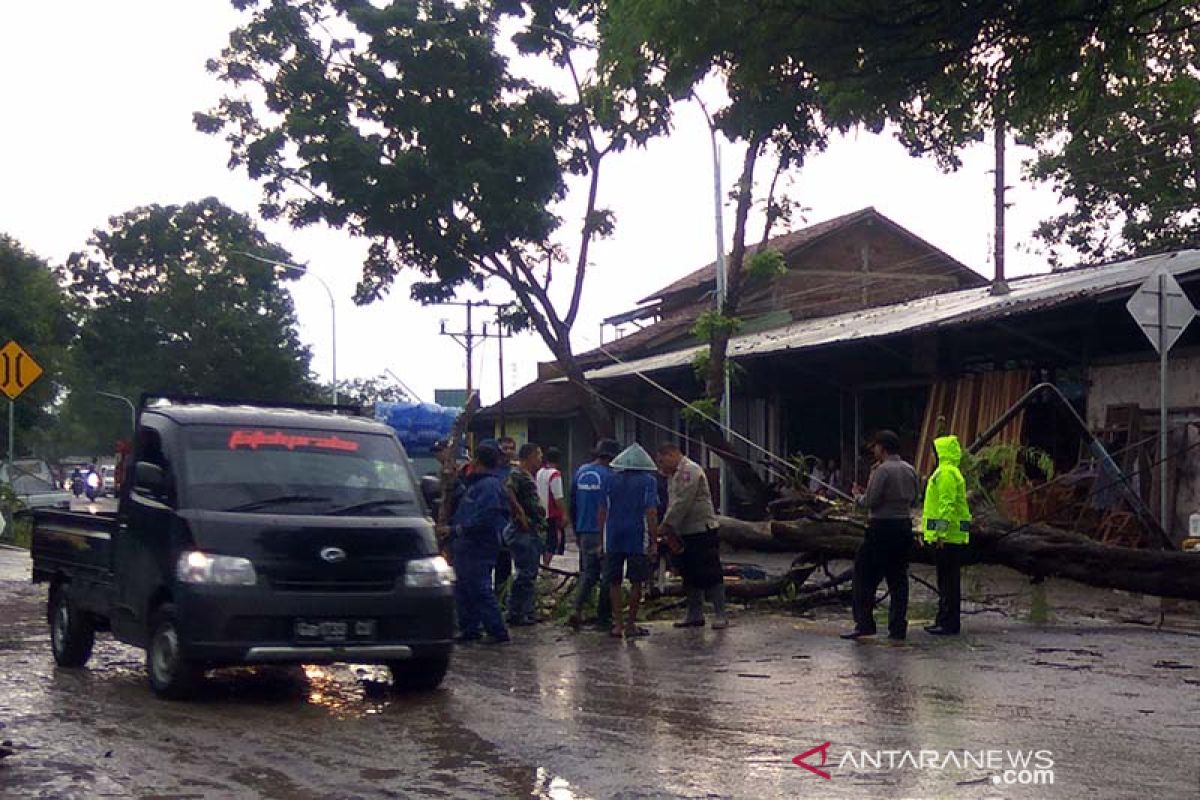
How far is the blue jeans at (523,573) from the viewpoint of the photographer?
44.7 ft

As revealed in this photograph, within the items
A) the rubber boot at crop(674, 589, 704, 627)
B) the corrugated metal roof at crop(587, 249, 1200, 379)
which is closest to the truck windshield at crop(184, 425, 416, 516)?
the rubber boot at crop(674, 589, 704, 627)

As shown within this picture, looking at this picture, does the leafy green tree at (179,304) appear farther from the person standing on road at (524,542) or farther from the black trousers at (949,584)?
the black trousers at (949,584)

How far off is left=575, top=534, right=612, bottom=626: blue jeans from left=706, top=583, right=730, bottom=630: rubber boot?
3.31ft

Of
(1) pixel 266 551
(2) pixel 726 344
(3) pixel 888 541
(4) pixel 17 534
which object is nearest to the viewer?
(1) pixel 266 551

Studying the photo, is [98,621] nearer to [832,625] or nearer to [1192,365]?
[832,625]

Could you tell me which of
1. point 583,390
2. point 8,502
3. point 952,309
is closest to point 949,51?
point 952,309

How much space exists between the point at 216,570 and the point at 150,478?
3.12 ft

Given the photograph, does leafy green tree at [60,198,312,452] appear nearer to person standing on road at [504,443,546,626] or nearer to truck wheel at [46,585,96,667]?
person standing on road at [504,443,546,626]

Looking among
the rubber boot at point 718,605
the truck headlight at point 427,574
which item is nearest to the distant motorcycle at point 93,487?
the rubber boot at point 718,605

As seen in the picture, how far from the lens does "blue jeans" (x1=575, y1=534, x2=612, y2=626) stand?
44.3 feet

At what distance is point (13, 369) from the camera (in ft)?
76.8

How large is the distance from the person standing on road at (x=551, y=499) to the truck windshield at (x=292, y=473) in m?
6.85

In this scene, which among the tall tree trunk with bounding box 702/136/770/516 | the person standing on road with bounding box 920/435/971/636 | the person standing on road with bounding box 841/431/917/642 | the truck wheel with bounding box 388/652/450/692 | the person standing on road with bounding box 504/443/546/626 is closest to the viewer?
the truck wheel with bounding box 388/652/450/692

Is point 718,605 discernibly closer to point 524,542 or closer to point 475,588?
point 524,542
